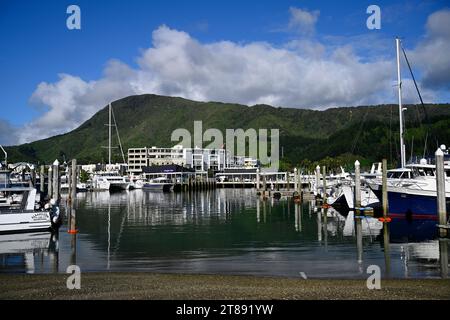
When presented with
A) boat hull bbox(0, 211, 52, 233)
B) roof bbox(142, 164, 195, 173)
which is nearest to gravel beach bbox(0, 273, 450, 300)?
boat hull bbox(0, 211, 52, 233)

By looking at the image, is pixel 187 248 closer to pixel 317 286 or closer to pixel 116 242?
pixel 116 242

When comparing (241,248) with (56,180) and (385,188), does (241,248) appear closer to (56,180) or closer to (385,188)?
(385,188)

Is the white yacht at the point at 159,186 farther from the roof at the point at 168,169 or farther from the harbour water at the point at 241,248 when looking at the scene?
the harbour water at the point at 241,248

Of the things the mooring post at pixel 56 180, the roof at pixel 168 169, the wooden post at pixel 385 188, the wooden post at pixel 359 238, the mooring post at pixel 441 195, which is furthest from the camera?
the roof at pixel 168 169

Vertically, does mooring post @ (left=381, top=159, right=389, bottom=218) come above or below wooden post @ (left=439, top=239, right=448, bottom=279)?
above

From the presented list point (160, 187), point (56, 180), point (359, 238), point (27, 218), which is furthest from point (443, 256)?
point (160, 187)

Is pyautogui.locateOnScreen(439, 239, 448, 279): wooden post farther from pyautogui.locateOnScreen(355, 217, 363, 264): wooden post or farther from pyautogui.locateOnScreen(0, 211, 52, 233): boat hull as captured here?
pyautogui.locateOnScreen(0, 211, 52, 233): boat hull

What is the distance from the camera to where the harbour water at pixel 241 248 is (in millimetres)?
20266

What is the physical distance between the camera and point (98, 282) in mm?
15664

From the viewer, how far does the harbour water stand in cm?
2027

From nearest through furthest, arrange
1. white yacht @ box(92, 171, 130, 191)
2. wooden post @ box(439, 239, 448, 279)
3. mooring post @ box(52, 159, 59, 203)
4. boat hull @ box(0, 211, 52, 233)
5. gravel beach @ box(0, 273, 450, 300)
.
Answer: gravel beach @ box(0, 273, 450, 300), wooden post @ box(439, 239, 448, 279), boat hull @ box(0, 211, 52, 233), mooring post @ box(52, 159, 59, 203), white yacht @ box(92, 171, 130, 191)

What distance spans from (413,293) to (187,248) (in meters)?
15.2

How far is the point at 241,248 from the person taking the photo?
2658 cm

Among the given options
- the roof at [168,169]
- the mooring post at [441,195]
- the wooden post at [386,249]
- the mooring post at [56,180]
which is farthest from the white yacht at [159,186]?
the mooring post at [441,195]
